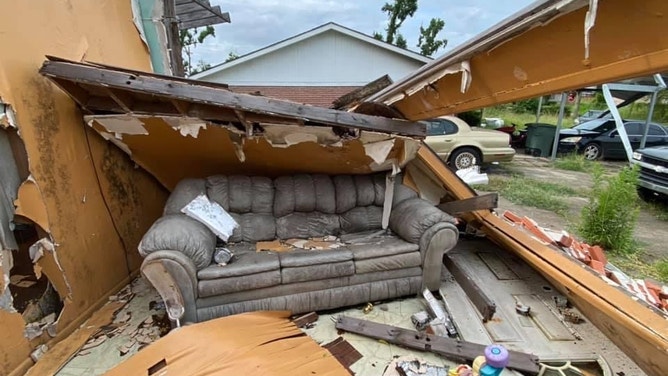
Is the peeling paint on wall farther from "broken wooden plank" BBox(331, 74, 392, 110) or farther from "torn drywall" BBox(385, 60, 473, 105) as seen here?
"torn drywall" BBox(385, 60, 473, 105)

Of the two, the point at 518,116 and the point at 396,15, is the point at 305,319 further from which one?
the point at 396,15

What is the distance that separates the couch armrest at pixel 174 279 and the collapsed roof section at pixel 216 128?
94 cm

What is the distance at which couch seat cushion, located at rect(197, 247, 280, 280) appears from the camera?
2.37 meters

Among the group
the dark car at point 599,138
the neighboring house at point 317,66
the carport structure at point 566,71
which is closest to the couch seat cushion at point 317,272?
the carport structure at point 566,71

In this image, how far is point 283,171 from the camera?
11.5ft

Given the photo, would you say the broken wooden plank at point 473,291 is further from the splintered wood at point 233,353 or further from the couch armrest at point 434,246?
the splintered wood at point 233,353

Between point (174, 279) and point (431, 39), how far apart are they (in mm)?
20289

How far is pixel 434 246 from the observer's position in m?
2.76

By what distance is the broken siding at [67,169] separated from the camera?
2.01 meters

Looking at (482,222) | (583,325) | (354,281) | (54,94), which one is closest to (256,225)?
(354,281)

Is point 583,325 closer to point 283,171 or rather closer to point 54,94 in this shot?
point 283,171

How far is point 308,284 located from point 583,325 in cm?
203

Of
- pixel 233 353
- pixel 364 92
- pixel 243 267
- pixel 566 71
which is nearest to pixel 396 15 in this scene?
pixel 364 92

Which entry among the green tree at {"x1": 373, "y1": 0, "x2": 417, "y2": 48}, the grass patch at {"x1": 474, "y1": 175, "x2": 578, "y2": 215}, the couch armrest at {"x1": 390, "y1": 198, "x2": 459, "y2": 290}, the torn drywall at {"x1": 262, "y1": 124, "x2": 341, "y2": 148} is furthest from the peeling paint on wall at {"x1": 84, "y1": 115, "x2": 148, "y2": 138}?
the green tree at {"x1": 373, "y1": 0, "x2": 417, "y2": 48}
